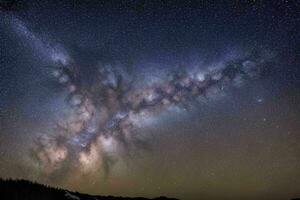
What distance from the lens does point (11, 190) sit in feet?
41.6

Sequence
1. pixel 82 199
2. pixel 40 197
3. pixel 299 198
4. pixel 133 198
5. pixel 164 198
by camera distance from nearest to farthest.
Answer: pixel 40 197, pixel 82 199, pixel 133 198, pixel 164 198, pixel 299 198

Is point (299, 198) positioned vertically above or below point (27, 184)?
above

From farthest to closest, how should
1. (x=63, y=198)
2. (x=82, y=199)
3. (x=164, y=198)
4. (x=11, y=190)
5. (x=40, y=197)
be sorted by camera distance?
1. (x=164, y=198)
2. (x=82, y=199)
3. (x=63, y=198)
4. (x=40, y=197)
5. (x=11, y=190)

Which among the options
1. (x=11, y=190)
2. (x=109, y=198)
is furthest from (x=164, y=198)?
(x=11, y=190)

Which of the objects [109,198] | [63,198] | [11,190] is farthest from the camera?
[109,198]

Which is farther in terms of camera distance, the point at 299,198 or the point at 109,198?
the point at 299,198

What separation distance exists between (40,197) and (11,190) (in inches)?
58.5

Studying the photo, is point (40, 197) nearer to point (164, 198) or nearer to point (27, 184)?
point (27, 184)

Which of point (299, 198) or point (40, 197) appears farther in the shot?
point (299, 198)

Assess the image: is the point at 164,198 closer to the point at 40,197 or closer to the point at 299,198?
the point at 299,198

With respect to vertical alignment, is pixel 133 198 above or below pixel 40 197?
above

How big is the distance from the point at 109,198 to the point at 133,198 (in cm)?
393

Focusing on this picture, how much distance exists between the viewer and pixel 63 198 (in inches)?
620

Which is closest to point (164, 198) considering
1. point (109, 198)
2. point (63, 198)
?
point (109, 198)
